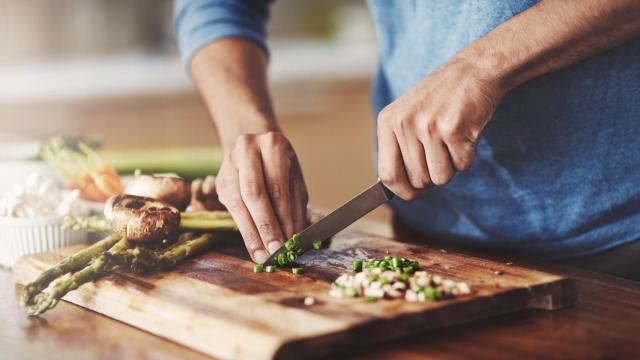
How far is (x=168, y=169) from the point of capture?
141 centimetres

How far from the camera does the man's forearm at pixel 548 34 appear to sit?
99cm

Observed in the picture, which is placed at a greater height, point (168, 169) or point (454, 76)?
point (454, 76)

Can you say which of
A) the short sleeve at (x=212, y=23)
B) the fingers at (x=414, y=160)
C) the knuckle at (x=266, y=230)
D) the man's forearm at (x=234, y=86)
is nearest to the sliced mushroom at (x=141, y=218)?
the knuckle at (x=266, y=230)

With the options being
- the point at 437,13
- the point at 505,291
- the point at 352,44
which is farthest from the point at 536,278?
the point at 352,44

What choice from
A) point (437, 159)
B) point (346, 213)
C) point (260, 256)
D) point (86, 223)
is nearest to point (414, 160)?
point (437, 159)

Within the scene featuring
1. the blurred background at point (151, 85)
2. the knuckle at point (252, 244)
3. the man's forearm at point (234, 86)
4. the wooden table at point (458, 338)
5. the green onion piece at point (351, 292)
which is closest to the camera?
the wooden table at point (458, 338)

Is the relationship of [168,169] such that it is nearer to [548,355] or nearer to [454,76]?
[454,76]

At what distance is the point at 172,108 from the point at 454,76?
297cm

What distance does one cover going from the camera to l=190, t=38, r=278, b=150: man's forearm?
4.27 feet

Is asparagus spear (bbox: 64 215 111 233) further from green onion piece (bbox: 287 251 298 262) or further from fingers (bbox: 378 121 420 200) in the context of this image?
fingers (bbox: 378 121 420 200)

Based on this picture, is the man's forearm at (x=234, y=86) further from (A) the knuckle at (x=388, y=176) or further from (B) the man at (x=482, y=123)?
(A) the knuckle at (x=388, y=176)

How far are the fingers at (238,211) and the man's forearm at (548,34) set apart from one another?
36 centimetres

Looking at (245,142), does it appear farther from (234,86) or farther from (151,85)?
(151,85)

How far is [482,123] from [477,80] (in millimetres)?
54
